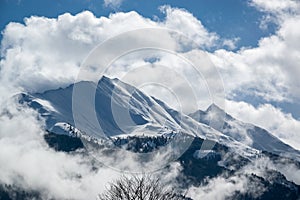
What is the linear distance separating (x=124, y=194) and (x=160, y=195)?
3948 millimetres

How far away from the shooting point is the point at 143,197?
169 ft

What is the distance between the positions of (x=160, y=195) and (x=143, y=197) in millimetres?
1969

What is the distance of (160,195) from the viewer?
5231cm

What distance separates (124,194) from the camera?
2035 inches

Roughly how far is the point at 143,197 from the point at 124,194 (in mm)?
2072
